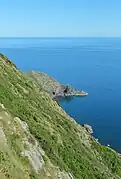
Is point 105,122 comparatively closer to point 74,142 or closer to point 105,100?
point 105,100

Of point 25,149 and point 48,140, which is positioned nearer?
point 25,149

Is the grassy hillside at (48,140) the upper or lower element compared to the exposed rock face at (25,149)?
upper

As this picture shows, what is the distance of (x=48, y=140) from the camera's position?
1705 inches

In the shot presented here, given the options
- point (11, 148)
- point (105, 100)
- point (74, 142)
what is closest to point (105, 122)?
point (105, 100)

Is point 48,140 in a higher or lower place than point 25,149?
higher

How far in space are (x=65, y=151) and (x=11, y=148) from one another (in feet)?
44.4

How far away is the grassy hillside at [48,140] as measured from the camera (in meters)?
34.6

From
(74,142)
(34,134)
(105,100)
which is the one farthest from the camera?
(105,100)

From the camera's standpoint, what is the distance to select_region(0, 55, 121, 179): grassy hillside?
3462cm

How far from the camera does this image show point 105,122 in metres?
143

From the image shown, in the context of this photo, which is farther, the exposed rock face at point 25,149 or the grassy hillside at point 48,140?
the grassy hillside at point 48,140

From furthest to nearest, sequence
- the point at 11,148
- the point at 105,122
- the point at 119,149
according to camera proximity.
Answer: the point at 105,122, the point at 119,149, the point at 11,148

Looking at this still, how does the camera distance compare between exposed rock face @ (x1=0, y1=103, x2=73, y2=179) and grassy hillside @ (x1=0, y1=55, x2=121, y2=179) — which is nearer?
exposed rock face @ (x1=0, y1=103, x2=73, y2=179)

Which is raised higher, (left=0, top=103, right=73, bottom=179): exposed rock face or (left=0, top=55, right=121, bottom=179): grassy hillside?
(left=0, top=55, right=121, bottom=179): grassy hillside
